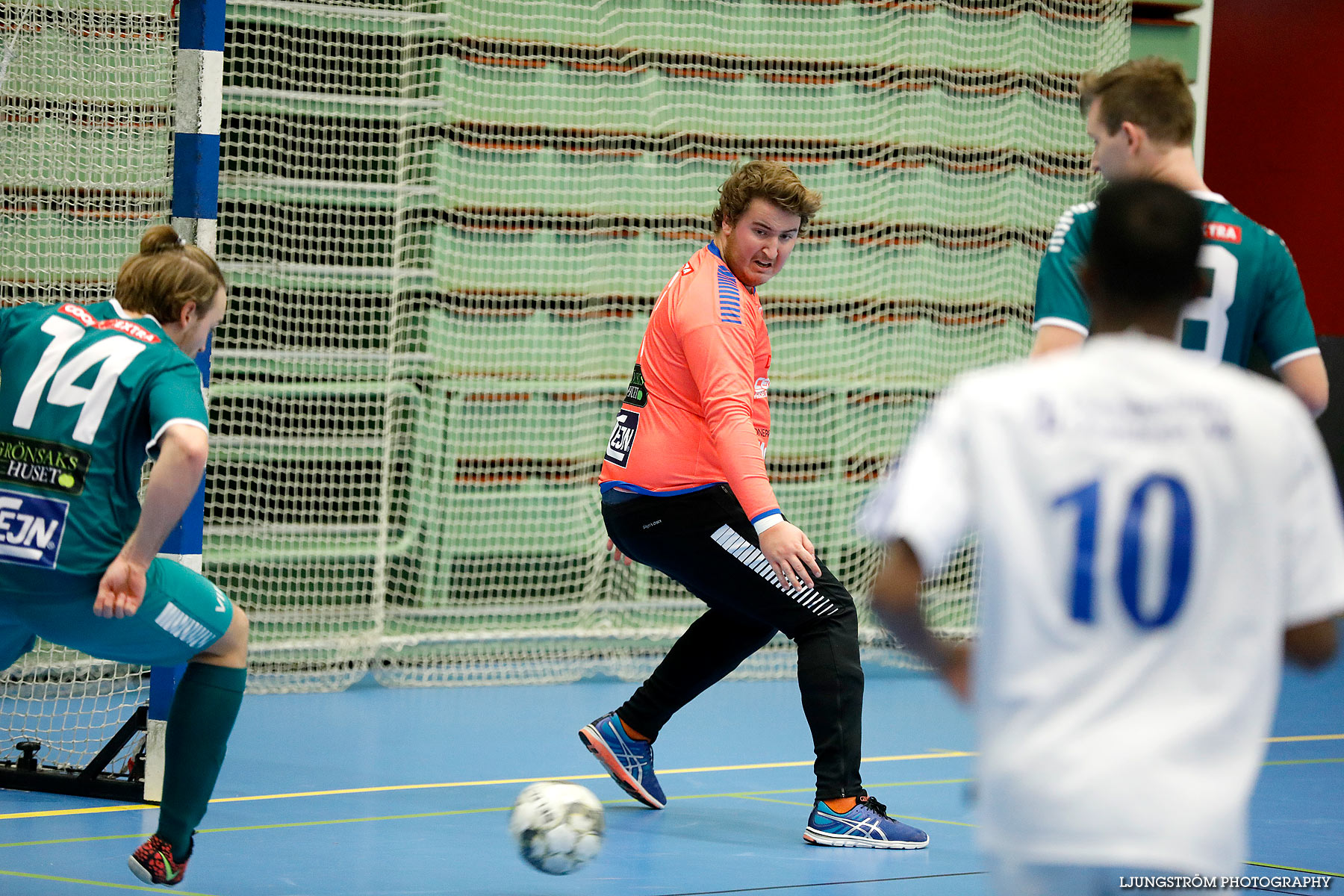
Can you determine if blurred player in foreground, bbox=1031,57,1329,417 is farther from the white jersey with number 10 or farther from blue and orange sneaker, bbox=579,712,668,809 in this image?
blue and orange sneaker, bbox=579,712,668,809

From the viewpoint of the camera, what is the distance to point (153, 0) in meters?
5.89

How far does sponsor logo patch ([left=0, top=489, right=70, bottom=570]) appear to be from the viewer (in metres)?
3.43

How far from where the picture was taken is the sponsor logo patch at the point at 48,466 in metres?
3.47

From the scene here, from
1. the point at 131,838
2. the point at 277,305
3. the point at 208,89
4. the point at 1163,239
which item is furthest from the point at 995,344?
the point at 1163,239

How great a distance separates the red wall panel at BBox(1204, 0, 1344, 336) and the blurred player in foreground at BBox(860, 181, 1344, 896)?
9.33 m

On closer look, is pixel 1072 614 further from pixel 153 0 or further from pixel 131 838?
pixel 153 0

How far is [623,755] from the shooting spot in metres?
5.02

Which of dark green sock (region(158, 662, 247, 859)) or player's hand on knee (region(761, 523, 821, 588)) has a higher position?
player's hand on knee (region(761, 523, 821, 588))

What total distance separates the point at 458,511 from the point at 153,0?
3276 millimetres

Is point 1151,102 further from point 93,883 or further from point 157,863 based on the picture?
point 93,883

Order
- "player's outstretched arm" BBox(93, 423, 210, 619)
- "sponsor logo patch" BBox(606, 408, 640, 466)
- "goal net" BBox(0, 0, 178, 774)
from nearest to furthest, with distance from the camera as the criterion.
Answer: "player's outstretched arm" BBox(93, 423, 210, 619)
"sponsor logo patch" BBox(606, 408, 640, 466)
"goal net" BBox(0, 0, 178, 774)

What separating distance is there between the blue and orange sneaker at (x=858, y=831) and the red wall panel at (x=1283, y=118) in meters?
7.29

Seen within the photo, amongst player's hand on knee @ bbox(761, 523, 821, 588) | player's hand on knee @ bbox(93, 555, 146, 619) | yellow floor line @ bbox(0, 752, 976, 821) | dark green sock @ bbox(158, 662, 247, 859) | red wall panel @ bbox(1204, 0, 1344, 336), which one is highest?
red wall panel @ bbox(1204, 0, 1344, 336)

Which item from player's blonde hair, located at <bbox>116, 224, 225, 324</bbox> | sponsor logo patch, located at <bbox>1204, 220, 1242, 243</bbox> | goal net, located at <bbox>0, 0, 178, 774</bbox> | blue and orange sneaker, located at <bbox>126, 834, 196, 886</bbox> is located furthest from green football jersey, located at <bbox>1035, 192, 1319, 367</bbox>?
goal net, located at <bbox>0, 0, 178, 774</bbox>
